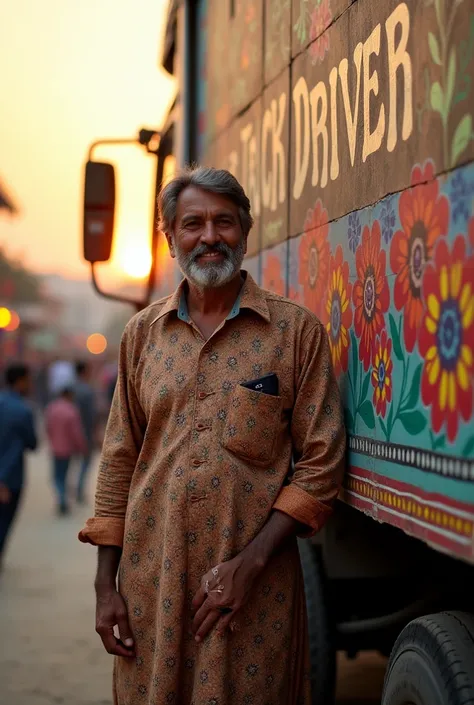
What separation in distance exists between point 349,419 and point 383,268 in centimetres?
43

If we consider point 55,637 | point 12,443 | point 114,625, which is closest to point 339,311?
point 114,625

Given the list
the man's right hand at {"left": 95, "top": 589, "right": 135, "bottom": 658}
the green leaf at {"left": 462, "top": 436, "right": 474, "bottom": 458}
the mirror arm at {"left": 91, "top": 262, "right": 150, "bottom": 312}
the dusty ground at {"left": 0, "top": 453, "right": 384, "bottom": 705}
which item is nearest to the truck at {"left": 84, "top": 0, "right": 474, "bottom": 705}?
the green leaf at {"left": 462, "top": 436, "right": 474, "bottom": 458}

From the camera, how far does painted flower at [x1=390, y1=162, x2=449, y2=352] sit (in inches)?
71.3

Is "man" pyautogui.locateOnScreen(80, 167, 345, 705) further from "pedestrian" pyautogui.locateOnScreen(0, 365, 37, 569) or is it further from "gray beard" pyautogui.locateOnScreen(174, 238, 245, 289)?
"pedestrian" pyautogui.locateOnScreen(0, 365, 37, 569)

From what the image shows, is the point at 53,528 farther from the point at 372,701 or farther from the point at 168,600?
the point at 168,600

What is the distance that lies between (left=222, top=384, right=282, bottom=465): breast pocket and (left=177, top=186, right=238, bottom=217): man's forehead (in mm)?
449

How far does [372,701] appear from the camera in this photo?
15.2ft

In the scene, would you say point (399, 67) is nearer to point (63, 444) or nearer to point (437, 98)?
point (437, 98)

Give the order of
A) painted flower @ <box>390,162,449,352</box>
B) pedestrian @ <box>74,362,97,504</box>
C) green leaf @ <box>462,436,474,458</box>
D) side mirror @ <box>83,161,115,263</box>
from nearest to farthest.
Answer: green leaf @ <box>462,436,474,458</box> → painted flower @ <box>390,162,449,352</box> → side mirror @ <box>83,161,115,263</box> → pedestrian @ <box>74,362,97,504</box>

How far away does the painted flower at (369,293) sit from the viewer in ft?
7.02

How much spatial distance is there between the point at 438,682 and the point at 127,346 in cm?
118

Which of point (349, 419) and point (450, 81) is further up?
point (450, 81)

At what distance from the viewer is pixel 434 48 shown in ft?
5.99

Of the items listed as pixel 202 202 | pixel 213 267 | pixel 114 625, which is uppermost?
pixel 202 202
